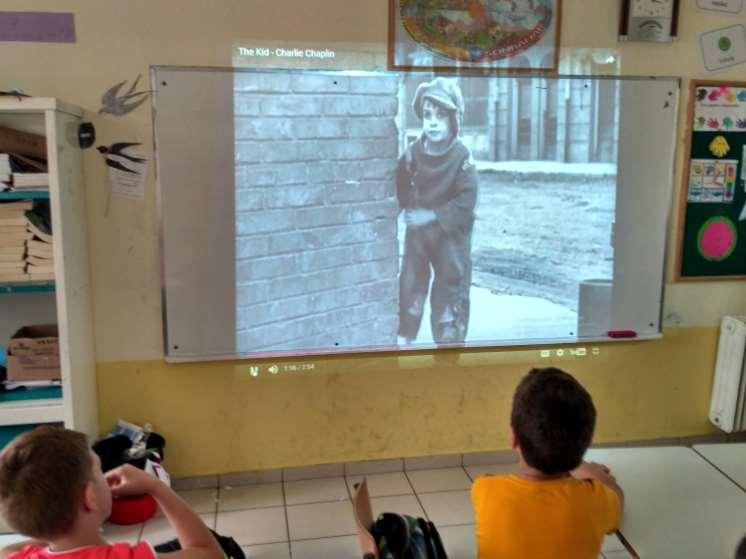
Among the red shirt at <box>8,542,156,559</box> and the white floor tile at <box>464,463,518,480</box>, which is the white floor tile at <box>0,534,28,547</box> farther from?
the white floor tile at <box>464,463,518,480</box>

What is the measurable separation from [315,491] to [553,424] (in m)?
1.77

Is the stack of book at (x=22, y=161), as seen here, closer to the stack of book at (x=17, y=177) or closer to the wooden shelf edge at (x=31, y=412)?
the stack of book at (x=17, y=177)

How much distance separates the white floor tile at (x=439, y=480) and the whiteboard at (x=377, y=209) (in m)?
0.61

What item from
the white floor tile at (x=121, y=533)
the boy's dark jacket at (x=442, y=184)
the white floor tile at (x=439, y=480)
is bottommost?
the white floor tile at (x=121, y=533)

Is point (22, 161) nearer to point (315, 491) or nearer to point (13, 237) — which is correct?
Result: point (13, 237)

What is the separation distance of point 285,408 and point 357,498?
168cm

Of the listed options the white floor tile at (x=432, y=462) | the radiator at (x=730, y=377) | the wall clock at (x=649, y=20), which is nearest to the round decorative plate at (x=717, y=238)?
the radiator at (x=730, y=377)

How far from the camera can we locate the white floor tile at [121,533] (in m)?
2.71

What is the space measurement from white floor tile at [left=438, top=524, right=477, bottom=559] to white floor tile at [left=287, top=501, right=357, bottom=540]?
362 millimetres

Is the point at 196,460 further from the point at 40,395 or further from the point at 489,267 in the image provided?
the point at 489,267

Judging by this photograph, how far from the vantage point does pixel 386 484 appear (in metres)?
3.16

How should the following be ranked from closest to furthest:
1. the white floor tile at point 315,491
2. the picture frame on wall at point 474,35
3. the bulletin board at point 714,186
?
the picture frame on wall at point 474,35
the white floor tile at point 315,491
the bulletin board at point 714,186

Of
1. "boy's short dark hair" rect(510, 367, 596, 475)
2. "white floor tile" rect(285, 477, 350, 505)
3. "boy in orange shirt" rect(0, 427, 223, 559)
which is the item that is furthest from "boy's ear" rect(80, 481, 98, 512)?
"white floor tile" rect(285, 477, 350, 505)

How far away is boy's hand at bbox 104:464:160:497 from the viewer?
1524 mm
